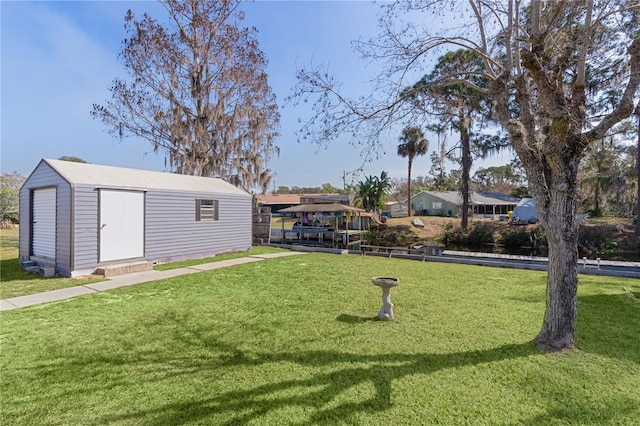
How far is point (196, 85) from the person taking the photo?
15.0 meters

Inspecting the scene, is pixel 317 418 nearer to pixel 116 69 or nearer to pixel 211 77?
pixel 211 77

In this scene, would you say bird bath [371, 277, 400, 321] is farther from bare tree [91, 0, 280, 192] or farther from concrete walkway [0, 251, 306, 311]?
bare tree [91, 0, 280, 192]

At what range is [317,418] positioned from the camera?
2.29 m

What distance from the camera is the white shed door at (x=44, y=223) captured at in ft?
25.5

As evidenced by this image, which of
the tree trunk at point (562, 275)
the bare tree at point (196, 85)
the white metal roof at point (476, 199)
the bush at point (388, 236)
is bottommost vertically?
the bush at point (388, 236)

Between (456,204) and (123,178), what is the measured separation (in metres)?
31.9

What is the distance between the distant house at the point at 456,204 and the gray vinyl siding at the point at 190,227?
2758 centimetres

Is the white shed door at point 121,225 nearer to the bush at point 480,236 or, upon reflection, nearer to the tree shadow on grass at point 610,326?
the tree shadow on grass at point 610,326

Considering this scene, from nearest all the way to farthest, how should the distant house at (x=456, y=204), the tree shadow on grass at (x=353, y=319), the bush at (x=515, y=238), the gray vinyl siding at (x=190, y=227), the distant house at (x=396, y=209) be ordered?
the tree shadow on grass at (x=353, y=319) < the gray vinyl siding at (x=190, y=227) < the bush at (x=515, y=238) < the distant house at (x=456, y=204) < the distant house at (x=396, y=209)

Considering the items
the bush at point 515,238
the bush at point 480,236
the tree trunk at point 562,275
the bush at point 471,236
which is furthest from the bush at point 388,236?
the tree trunk at point 562,275

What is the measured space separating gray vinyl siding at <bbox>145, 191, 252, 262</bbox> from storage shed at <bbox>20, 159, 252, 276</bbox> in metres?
0.03

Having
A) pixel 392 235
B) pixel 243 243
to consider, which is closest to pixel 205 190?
pixel 243 243

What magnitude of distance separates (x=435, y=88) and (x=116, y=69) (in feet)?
54.2

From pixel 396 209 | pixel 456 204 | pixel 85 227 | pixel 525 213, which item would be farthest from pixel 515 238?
pixel 85 227
